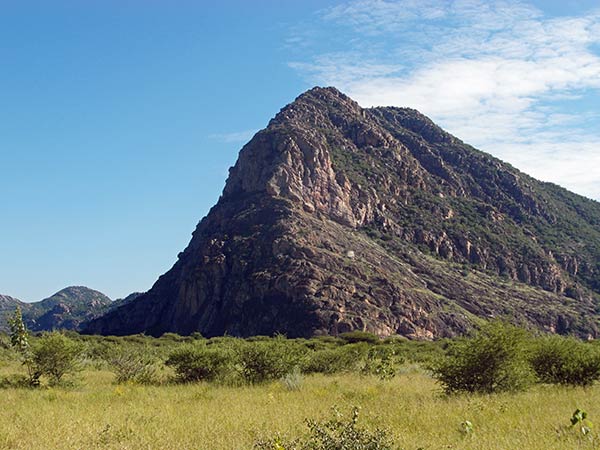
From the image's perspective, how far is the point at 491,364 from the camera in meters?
17.1

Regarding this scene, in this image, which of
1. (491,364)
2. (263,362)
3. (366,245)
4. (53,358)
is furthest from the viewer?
(366,245)

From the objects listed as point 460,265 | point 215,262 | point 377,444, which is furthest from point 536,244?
point 377,444

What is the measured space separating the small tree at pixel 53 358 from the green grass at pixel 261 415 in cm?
255

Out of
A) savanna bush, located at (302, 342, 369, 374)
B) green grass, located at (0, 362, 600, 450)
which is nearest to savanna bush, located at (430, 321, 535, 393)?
green grass, located at (0, 362, 600, 450)

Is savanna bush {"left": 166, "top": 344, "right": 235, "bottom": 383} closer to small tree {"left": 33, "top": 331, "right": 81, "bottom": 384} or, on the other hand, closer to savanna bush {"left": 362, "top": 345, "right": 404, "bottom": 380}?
small tree {"left": 33, "top": 331, "right": 81, "bottom": 384}

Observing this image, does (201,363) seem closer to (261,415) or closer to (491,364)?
(261,415)

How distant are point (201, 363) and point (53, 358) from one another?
5.67 m

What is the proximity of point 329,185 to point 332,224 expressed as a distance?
11.7m

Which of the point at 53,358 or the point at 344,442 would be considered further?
the point at 53,358

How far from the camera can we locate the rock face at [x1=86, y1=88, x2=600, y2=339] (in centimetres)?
8638

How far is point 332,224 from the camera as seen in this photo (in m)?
111

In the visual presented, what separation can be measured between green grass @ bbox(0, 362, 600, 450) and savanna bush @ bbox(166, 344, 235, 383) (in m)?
2.77

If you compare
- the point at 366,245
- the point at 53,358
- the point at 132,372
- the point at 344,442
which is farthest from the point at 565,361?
the point at 366,245

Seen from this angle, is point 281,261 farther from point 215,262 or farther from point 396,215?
point 396,215
